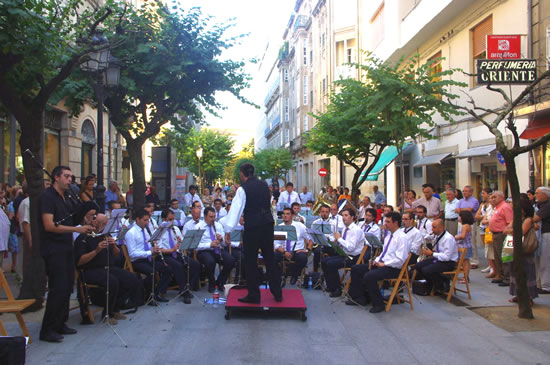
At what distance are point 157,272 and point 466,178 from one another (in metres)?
12.5

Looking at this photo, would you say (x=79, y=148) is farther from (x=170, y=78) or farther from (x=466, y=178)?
(x=466, y=178)

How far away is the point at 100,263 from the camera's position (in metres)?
7.17

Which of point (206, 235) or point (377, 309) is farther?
point (206, 235)

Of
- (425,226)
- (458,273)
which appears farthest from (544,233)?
(425,226)

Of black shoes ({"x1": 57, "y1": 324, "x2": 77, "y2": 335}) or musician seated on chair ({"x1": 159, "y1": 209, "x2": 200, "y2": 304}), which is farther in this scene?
musician seated on chair ({"x1": 159, "y1": 209, "x2": 200, "y2": 304})

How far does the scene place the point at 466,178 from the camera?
18.0 m

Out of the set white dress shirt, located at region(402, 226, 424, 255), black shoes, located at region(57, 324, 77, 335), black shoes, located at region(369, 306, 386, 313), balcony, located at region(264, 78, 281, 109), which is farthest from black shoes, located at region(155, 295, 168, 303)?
balcony, located at region(264, 78, 281, 109)

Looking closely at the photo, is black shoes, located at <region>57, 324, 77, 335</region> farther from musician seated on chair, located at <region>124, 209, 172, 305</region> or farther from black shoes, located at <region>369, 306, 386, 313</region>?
black shoes, located at <region>369, 306, 386, 313</region>

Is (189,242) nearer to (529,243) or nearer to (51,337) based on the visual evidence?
(51,337)

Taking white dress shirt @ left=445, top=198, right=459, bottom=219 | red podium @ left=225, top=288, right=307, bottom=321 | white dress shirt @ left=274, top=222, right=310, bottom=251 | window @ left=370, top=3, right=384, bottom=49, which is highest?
window @ left=370, top=3, right=384, bottom=49

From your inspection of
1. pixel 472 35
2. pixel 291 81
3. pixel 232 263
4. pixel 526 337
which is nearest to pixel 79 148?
pixel 232 263

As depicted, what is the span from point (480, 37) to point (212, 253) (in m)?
11.8

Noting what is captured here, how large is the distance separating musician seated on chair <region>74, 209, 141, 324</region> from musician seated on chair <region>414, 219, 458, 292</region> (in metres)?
4.97

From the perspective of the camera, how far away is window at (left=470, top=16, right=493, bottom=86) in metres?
16.2
